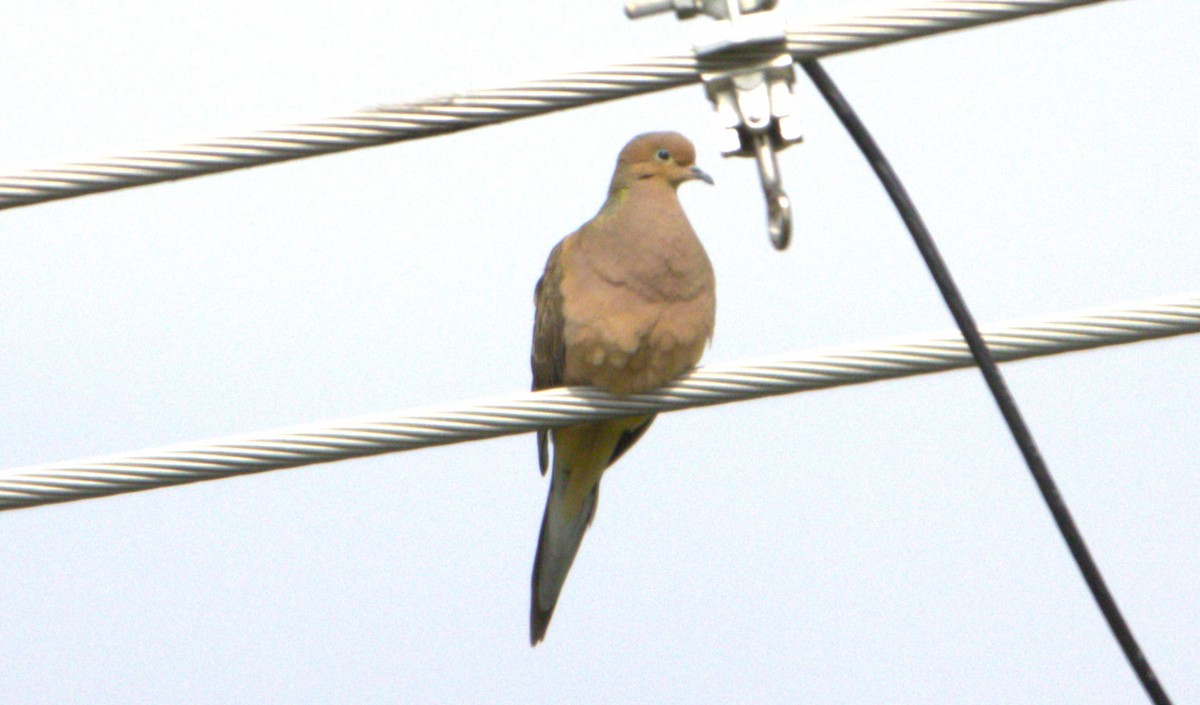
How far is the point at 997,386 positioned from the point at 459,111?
39.8 inches

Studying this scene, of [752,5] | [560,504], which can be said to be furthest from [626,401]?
[560,504]

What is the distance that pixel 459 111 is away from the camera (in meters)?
2.97

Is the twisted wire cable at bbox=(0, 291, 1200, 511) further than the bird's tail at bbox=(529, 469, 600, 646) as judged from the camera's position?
No

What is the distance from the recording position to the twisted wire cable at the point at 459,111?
2.85m

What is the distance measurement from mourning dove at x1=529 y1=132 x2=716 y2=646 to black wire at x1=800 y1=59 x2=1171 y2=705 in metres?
1.30

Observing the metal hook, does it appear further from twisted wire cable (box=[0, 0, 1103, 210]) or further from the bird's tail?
the bird's tail

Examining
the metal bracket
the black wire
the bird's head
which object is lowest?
the black wire

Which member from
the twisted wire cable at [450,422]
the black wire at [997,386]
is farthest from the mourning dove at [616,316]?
the black wire at [997,386]

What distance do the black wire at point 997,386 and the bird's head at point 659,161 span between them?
2050 millimetres

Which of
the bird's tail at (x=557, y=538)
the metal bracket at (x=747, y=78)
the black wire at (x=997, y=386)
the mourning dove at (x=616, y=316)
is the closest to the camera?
the black wire at (x=997, y=386)

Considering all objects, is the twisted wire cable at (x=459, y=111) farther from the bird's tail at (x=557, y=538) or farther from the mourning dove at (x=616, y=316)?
the bird's tail at (x=557, y=538)

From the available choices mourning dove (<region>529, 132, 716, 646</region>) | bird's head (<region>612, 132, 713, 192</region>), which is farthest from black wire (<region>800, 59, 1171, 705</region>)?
bird's head (<region>612, 132, 713, 192</region>)

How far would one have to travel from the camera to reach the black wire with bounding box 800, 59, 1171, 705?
2658 millimetres

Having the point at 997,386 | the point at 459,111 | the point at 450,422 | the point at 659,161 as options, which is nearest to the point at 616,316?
the point at 659,161
